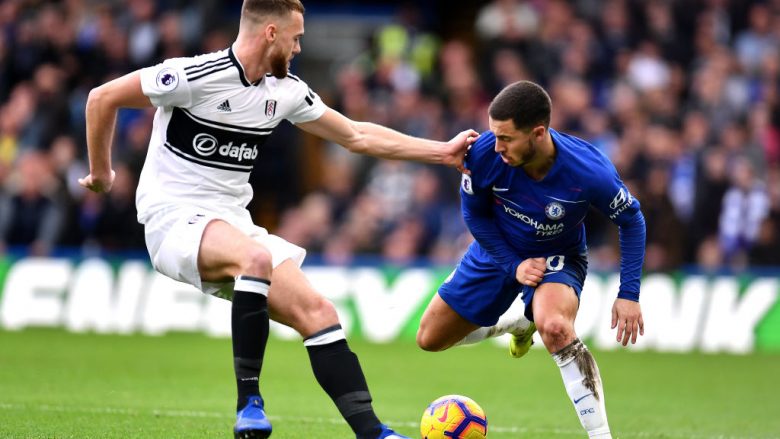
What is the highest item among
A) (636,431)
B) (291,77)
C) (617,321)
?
(291,77)

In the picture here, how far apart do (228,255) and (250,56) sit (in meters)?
1.18

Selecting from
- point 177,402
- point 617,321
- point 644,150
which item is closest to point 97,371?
point 177,402

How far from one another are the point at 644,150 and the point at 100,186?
11066 millimetres

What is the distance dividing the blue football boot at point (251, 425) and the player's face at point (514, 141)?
2.15m

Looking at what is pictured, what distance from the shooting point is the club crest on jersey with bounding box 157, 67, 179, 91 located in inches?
269

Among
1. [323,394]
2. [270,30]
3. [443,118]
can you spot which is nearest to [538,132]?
[270,30]

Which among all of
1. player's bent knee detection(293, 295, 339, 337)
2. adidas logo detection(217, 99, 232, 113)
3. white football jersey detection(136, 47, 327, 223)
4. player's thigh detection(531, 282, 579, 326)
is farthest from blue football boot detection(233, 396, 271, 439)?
player's thigh detection(531, 282, 579, 326)

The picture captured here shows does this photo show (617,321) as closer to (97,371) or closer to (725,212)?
(97,371)

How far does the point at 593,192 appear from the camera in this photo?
7.41m

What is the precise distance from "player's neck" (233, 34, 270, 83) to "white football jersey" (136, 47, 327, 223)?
0.13 ft

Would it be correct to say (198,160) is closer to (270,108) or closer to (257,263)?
(270,108)

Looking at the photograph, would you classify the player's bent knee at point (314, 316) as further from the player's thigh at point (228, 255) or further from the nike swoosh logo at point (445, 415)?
the nike swoosh logo at point (445, 415)

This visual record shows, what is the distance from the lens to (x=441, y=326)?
8703 millimetres

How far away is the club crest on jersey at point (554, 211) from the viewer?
757cm
